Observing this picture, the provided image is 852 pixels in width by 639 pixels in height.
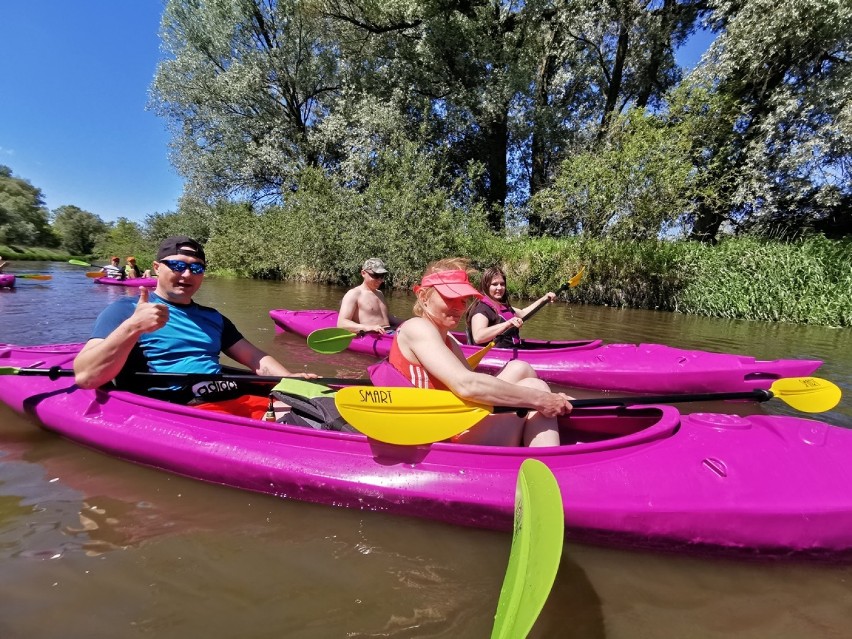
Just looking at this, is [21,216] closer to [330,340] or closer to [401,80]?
[401,80]

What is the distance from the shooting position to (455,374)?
233 centimetres

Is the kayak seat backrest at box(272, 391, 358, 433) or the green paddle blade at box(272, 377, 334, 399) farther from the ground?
the green paddle blade at box(272, 377, 334, 399)

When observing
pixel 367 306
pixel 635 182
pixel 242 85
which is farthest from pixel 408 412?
pixel 242 85

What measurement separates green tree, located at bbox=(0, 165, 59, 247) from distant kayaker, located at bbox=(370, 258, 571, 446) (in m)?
41.9

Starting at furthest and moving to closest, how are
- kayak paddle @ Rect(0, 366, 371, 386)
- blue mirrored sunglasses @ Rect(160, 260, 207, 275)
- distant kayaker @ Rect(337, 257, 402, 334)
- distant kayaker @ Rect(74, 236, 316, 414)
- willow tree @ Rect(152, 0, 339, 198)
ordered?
willow tree @ Rect(152, 0, 339, 198)
distant kayaker @ Rect(337, 257, 402, 334)
kayak paddle @ Rect(0, 366, 371, 386)
blue mirrored sunglasses @ Rect(160, 260, 207, 275)
distant kayaker @ Rect(74, 236, 316, 414)

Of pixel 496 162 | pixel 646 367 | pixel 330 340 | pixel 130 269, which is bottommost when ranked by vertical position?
pixel 646 367

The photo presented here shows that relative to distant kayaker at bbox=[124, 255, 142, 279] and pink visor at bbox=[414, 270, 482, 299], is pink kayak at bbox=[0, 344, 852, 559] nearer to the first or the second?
pink visor at bbox=[414, 270, 482, 299]

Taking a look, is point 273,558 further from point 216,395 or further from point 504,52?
point 504,52

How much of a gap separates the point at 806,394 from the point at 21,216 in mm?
48121

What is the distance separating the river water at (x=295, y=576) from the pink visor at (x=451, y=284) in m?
1.14

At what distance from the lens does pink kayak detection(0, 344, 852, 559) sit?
211 cm

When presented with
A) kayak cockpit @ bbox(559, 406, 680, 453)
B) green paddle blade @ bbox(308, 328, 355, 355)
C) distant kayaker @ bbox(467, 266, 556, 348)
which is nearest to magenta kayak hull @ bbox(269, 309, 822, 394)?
distant kayaker @ bbox(467, 266, 556, 348)

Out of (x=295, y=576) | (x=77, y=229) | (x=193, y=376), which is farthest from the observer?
(x=77, y=229)

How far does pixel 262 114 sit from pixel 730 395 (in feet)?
66.3
